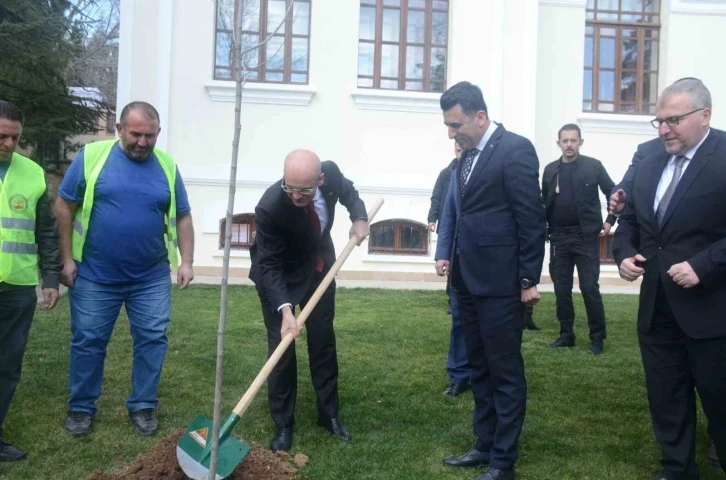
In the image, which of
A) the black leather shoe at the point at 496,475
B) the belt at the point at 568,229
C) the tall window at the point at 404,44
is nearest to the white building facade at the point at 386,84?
the tall window at the point at 404,44

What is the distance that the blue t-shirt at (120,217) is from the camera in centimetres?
434

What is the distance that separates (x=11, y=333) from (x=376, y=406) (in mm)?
2450

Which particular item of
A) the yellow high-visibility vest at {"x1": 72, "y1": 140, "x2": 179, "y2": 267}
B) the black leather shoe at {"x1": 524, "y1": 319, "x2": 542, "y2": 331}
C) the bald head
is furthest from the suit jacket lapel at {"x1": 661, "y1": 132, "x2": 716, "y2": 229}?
the black leather shoe at {"x1": 524, "y1": 319, "x2": 542, "y2": 331}

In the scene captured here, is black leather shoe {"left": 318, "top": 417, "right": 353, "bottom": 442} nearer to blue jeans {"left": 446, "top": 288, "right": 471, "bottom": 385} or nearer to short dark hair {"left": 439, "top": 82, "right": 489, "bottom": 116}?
blue jeans {"left": 446, "top": 288, "right": 471, "bottom": 385}

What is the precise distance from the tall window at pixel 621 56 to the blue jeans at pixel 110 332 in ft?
33.5

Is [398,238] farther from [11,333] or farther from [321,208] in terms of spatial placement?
[11,333]

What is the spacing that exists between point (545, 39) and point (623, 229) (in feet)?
30.1

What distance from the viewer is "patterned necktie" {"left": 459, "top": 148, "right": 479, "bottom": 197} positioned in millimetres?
3930

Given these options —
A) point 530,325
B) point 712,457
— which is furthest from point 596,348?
point 712,457

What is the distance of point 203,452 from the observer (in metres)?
3.64

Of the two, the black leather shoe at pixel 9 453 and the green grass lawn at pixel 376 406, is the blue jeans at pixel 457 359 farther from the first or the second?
the black leather shoe at pixel 9 453

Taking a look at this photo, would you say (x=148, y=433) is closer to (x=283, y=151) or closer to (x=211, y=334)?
(x=211, y=334)

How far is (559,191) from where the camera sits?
6.95 m

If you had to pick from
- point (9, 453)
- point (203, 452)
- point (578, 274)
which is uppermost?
point (578, 274)
